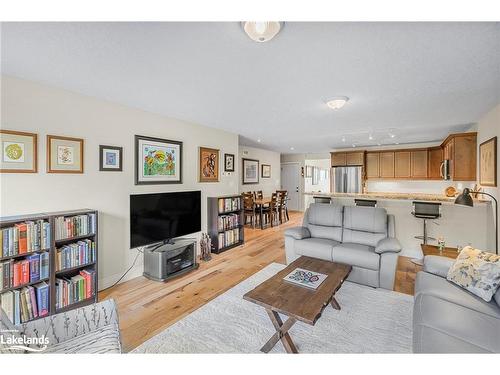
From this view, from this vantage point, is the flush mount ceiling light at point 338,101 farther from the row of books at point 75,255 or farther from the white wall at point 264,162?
the white wall at point 264,162

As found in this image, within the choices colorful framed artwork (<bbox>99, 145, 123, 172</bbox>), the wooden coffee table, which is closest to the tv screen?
colorful framed artwork (<bbox>99, 145, 123, 172</bbox>)

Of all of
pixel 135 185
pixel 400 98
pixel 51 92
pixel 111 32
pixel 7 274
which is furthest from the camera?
pixel 135 185

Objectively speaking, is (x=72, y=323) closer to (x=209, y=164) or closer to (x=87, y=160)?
(x=87, y=160)

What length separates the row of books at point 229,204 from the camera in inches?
168

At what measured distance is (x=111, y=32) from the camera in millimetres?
1429

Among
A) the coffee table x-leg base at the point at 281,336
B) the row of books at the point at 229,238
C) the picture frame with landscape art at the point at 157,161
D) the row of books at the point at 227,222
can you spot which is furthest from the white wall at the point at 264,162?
the coffee table x-leg base at the point at 281,336

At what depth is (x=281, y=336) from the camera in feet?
5.59

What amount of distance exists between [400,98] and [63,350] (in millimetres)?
3714

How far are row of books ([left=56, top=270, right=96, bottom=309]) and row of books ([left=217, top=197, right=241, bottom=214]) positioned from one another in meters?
2.22

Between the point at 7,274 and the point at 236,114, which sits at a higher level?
the point at 236,114

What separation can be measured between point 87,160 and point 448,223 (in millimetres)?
5323

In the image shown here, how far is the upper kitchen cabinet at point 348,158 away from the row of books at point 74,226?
641 cm
